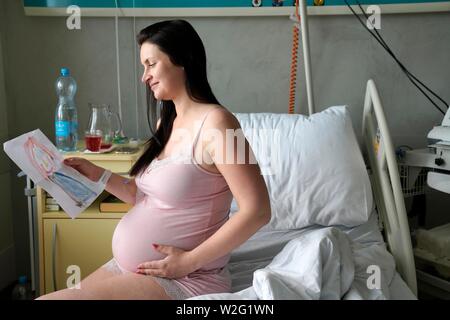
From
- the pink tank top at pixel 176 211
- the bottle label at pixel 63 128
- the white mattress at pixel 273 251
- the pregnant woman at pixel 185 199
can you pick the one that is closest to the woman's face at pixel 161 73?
the pregnant woman at pixel 185 199

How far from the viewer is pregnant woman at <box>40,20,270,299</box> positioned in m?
1.07

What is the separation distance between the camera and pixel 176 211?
1.15m

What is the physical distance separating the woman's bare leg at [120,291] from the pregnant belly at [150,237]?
72 mm

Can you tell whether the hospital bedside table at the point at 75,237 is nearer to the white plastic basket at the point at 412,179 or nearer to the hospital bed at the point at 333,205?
the hospital bed at the point at 333,205

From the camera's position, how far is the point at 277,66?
2.21 m

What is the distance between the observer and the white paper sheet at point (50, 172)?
125 centimetres

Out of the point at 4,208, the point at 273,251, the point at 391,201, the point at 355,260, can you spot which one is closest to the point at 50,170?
the point at 273,251

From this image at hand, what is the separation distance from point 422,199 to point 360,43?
0.76 meters

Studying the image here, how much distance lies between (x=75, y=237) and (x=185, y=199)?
34.4 inches
